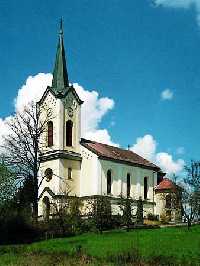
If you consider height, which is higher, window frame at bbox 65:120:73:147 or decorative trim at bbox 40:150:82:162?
window frame at bbox 65:120:73:147

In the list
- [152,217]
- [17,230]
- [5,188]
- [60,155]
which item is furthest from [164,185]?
[5,188]

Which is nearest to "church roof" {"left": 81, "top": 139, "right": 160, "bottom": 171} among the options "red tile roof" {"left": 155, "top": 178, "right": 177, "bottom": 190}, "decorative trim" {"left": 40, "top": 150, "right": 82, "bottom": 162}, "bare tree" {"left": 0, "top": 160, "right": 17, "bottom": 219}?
"decorative trim" {"left": 40, "top": 150, "right": 82, "bottom": 162}

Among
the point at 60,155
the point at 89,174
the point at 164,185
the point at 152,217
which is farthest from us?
the point at 164,185

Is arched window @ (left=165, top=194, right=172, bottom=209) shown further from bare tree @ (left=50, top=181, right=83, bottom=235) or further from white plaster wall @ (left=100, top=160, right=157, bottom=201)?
bare tree @ (left=50, top=181, right=83, bottom=235)

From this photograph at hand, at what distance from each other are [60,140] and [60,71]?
8874 mm

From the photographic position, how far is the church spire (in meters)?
60.1

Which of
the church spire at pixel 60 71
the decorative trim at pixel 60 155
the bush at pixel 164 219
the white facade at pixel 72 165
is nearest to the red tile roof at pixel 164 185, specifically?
the bush at pixel 164 219

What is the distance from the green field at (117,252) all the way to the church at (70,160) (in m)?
20.8

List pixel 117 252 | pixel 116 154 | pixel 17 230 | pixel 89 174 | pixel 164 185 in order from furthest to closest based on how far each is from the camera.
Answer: pixel 164 185 < pixel 116 154 < pixel 89 174 < pixel 17 230 < pixel 117 252

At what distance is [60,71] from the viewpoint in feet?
200

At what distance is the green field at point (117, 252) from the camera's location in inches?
923

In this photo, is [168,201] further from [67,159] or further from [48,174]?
[48,174]

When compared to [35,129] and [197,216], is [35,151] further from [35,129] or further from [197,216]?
[197,216]

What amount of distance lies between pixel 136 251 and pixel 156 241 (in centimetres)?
578
